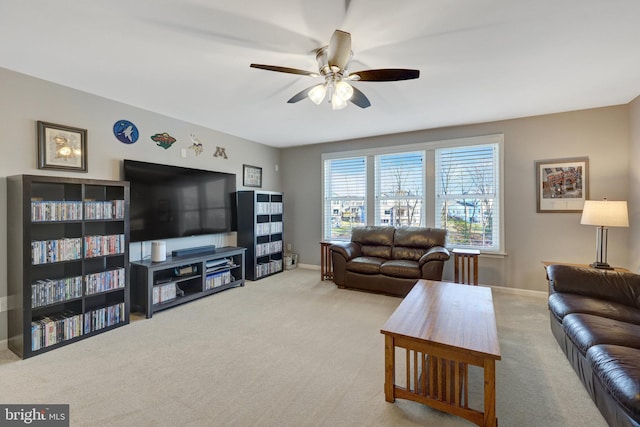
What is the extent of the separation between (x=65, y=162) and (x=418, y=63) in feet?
11.6

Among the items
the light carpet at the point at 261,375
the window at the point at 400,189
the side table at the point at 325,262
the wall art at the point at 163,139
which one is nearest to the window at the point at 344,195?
the window at the point at 400,189

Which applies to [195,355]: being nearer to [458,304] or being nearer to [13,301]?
[13,301]

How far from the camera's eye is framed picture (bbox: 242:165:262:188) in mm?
5043

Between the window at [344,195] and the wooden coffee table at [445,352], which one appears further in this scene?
the window at [344,195]

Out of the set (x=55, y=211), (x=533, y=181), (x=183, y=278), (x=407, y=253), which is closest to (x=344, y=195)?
(x=407, y=253)

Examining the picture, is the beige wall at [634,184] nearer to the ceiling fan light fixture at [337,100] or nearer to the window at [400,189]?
the window at [400,189]

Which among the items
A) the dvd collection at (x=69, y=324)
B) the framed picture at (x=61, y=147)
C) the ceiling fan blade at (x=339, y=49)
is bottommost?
the dvd collection at (x=69, y=324)

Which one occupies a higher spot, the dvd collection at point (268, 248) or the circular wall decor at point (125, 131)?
the circular wall decor at point (125, 131)

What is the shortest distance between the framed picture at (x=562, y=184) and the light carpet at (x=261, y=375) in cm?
150

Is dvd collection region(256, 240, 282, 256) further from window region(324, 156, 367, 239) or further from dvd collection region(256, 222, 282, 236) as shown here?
window region(324, 156, 367, 239)

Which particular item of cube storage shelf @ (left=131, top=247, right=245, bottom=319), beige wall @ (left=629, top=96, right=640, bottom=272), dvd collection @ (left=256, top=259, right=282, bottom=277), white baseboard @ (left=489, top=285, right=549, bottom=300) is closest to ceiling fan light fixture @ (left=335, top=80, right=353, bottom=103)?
cube storage shelf @ (left=131, top=247, right=245, bottom=319)

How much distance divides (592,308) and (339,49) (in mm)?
2679

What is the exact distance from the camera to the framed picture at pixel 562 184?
3625mm

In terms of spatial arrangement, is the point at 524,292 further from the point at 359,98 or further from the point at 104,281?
the point at 104,281
